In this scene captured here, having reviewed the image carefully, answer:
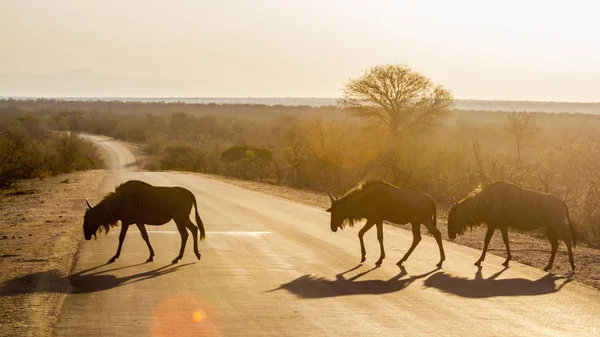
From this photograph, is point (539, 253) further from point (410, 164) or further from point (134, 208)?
point (410, 164)

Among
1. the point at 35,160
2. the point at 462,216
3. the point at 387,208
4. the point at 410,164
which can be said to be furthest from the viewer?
the point at 35,160

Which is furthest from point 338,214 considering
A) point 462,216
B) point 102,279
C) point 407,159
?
point 407,159

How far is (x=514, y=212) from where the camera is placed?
16312 mm

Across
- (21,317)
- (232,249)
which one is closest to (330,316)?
(21,317)

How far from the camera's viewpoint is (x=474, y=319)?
11539mm

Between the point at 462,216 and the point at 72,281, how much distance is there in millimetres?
8261

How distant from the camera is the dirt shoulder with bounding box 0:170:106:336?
11.6m

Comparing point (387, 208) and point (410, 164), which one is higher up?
point (387, 208)

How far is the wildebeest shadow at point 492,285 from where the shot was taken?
1359cm

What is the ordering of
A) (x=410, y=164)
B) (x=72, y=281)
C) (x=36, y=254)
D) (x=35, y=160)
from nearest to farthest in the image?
(x=72, y=281) → (x=36, y=254) → (x=410, y=164) → (x=35, y=160)

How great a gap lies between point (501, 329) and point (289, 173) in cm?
4437

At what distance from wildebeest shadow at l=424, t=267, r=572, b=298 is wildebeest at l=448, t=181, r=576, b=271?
117 cm

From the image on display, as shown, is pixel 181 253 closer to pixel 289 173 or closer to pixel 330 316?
pixel 330 316

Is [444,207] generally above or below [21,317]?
below
